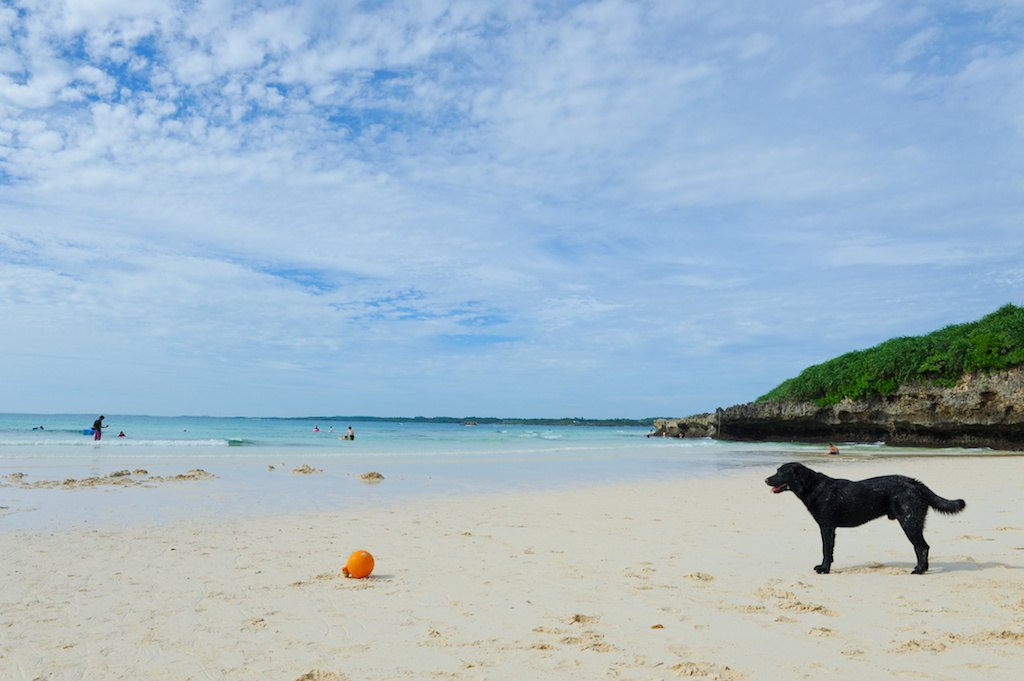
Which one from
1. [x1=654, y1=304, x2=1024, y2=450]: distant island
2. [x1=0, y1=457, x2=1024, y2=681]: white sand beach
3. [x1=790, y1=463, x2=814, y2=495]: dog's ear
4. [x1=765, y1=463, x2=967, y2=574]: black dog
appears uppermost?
[x1=654, y1=304, x2=1024, y2=450]: distant island

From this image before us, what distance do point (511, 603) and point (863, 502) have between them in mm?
3960

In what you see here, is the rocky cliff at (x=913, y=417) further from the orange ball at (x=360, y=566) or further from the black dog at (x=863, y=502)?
the orange ball at (x=360, y=566)

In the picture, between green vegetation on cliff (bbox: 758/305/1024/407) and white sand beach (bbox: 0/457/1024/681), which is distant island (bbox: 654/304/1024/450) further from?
white sand beach (bbox: 0/457/1024/681)

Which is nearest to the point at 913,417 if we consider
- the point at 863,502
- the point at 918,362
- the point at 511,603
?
the point at 918,362

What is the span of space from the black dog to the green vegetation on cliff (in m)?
34.7

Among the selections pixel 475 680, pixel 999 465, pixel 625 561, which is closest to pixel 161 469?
pixel 625 561

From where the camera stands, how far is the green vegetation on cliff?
36.3 m

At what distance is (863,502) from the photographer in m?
7.21

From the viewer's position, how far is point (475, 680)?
4176 millimetres

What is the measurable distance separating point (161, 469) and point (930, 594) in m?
22.0

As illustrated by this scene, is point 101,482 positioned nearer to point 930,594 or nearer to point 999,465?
point 930,594

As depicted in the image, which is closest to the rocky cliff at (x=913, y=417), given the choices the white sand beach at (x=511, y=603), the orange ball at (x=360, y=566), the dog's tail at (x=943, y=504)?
the white sand beach at (x=511, y=603)

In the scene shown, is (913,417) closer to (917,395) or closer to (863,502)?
(917,395)

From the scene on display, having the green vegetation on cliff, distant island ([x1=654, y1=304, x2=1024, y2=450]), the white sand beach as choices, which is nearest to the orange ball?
the white sand beach
